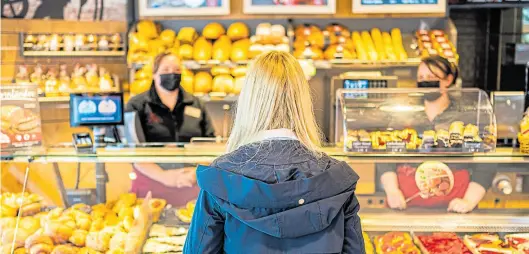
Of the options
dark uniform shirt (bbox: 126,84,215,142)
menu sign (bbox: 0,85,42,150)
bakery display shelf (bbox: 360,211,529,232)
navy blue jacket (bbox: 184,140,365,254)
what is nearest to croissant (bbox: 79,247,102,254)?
menu sign (bbox: 0,85,42,150)

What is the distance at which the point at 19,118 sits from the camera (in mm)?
3084

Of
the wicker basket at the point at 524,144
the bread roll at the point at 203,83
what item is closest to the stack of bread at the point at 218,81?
the bread roll at the point at 203,83

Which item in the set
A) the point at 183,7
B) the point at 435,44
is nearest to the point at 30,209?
the point at 183,7

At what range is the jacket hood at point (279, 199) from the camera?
1.80m

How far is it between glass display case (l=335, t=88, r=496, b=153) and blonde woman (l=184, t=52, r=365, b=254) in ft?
3.46

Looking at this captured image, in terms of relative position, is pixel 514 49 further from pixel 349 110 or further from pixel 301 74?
pixel 301 74

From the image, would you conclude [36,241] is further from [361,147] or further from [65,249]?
[361,147]

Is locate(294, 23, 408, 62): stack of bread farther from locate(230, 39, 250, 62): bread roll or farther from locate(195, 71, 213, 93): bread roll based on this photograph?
locate(195, 71, 213, 93): bread roll

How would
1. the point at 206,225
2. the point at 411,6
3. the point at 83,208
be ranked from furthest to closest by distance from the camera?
the point at 411,6 → the point at 83,208 → the point at 206,225

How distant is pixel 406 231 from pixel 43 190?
173 cm

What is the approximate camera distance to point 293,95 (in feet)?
6.12

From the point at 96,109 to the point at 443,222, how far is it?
Result: 178 cm

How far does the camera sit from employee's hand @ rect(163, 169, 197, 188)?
9.96 ft

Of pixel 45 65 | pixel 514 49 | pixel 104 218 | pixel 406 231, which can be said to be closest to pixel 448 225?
pixel 406 231
